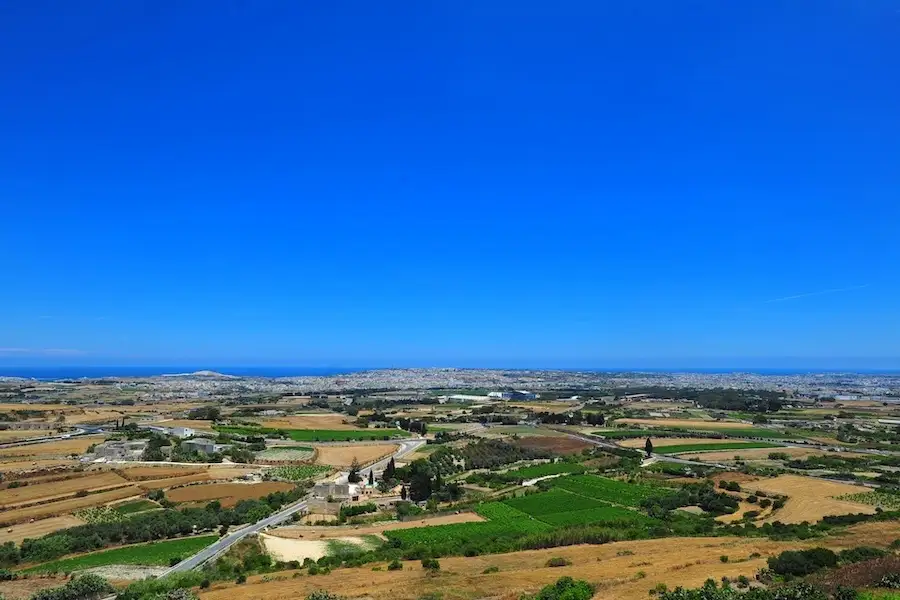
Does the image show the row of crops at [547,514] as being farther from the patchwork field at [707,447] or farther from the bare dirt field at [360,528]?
the patchwork field at [707,447]

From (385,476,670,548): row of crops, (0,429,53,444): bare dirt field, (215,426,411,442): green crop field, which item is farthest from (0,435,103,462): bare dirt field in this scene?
(385,476,670,548): row of crops

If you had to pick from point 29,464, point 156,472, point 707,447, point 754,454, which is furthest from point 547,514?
point 29,464

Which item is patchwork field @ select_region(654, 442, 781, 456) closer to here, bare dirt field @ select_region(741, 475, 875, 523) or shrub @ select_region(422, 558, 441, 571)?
bare dirt field @ select_region(741, 475, 875, 523)

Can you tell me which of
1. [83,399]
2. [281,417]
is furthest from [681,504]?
[83,399]

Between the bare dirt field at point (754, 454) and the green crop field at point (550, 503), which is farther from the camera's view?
the bare dirt field at point (754, 454)

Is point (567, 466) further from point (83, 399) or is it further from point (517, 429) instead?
point (83, 399)

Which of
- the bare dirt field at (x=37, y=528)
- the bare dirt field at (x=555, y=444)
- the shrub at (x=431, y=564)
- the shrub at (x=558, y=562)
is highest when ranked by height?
the shrub at (x=431, y=564)

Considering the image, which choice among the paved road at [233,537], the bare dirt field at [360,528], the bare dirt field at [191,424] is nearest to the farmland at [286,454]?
the paved road at [233,537]
